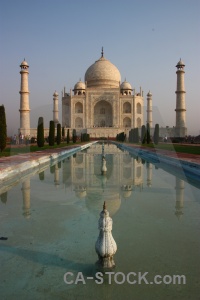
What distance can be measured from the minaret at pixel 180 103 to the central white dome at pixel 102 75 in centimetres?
1071

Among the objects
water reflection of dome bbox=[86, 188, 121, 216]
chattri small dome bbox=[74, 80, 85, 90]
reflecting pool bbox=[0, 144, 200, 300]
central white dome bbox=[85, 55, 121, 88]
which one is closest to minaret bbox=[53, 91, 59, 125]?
chattri small dome bbox=[74, 80, 85, 90]

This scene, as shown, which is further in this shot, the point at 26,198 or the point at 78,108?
the point at 78,108

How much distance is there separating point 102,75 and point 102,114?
189 inches

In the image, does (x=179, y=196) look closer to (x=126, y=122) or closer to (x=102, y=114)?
(x=126, y=122)

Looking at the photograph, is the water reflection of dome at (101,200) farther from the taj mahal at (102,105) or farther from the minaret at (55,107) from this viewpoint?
the minaret at (55,107)

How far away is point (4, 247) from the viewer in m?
2.13

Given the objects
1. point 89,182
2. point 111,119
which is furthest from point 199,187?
point 111,119

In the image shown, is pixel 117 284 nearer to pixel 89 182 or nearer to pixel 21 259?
pixel 21 259

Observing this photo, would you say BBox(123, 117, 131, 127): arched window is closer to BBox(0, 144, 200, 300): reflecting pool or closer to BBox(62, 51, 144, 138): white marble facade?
BBox(62, 51, 144, 138): white marble facade

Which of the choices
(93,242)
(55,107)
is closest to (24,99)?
(55,107)

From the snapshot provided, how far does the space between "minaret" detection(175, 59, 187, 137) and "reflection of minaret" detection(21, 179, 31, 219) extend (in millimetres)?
23871

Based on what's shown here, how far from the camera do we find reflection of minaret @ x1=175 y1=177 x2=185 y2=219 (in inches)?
120

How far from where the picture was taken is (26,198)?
3.71 meters

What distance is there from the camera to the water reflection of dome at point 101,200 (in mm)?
3146
